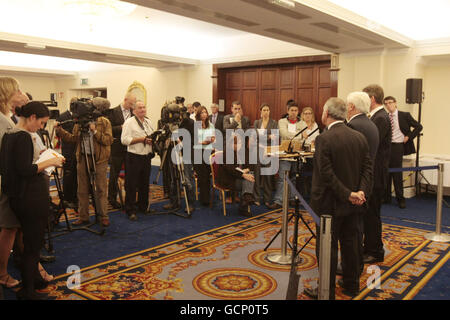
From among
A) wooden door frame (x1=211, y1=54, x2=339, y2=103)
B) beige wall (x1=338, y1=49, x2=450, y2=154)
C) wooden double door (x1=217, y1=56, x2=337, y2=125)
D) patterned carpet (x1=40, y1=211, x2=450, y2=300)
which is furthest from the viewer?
wooden double door (x1=217, y1=56, x2=337, y2=125)

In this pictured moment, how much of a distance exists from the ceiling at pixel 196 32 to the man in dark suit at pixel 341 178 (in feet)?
6.64

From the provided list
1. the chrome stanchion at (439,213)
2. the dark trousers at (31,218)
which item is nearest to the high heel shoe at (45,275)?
the dark trousers at (31,218)

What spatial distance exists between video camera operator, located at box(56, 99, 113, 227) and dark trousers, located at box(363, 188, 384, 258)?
3174mm

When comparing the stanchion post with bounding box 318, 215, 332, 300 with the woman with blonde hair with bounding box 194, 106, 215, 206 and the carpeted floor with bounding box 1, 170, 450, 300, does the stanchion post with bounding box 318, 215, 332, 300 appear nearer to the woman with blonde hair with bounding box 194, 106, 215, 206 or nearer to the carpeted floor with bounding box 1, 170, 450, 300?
the carpeted floor with bounding box 1, 170, 450, 300

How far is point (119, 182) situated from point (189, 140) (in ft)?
4.68

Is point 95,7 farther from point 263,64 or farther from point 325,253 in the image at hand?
point 325,253

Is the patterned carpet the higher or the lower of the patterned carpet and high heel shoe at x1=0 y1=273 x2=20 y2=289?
the lower

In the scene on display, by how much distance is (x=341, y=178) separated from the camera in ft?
10.2

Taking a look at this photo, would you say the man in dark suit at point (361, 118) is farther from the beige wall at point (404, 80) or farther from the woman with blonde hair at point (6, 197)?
the beige wall at point (404, 80)

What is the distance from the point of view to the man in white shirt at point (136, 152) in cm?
549

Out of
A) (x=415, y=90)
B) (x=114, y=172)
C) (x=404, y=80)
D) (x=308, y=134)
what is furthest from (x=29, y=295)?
(x=404, y=80)

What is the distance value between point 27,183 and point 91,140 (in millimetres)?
2139

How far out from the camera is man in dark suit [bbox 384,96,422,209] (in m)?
6.94

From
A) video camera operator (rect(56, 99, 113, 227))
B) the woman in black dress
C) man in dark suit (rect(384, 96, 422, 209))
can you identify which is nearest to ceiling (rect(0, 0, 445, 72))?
man in dark suit (rect(384, 96, 422, 209))
